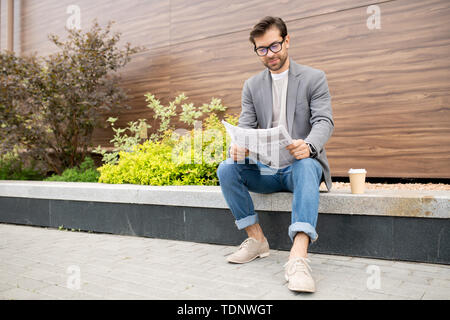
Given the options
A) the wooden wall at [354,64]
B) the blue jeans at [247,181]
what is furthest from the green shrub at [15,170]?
the blue jeans at [247,181]

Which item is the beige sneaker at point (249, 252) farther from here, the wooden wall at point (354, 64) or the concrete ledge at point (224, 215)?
the wooden wall at point (354, 64)

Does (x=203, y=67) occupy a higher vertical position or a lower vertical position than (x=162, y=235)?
higher

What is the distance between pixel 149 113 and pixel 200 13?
178 centimetres

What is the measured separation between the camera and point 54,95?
559 centimetres

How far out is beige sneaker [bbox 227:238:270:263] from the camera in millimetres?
2866

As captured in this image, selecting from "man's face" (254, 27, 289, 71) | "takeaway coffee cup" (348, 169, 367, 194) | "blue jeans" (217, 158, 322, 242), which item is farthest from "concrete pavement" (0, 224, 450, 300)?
"man's face" (254, 27, 289, 71)

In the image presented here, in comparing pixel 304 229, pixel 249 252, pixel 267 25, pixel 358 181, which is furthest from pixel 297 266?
pixel 267 25

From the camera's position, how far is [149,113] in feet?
20.3

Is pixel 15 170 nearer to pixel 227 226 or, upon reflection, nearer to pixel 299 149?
pixel 227 226

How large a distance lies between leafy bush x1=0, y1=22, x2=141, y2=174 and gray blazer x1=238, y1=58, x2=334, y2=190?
3.30 metres

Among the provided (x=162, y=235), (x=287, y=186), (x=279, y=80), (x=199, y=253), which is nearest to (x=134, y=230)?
(x=162, y=235)

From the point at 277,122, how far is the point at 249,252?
1039mm

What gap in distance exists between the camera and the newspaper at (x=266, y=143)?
2.46 m
